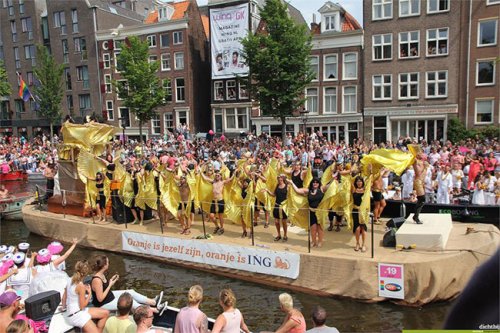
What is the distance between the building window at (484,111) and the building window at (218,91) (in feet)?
69.9

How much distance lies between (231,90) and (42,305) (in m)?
32.9

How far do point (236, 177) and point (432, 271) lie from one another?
5962 millimetres

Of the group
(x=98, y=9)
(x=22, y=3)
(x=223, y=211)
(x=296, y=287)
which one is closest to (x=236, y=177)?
(x=223, y=211)

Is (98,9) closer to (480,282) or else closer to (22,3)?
(22,3)

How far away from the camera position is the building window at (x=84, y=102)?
47312mm

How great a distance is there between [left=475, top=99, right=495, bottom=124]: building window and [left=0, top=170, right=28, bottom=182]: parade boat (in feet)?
110

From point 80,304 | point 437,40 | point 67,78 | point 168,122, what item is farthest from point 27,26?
point 80,304

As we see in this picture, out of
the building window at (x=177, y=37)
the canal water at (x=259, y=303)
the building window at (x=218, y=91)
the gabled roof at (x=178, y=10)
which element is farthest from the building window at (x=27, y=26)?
the canal water at (x=259, y=303)

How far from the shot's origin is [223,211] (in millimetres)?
12688

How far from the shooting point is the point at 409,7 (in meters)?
30.0

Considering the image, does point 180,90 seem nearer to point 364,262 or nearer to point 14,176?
point 14,176

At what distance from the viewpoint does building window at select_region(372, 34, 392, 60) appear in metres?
31.1

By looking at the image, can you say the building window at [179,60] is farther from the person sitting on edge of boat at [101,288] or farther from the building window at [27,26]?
the person sitting on edge of boat at [101,288]

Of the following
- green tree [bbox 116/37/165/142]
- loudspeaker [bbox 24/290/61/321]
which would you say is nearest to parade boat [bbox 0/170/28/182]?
green tree [bbox 116/37/165/142]
